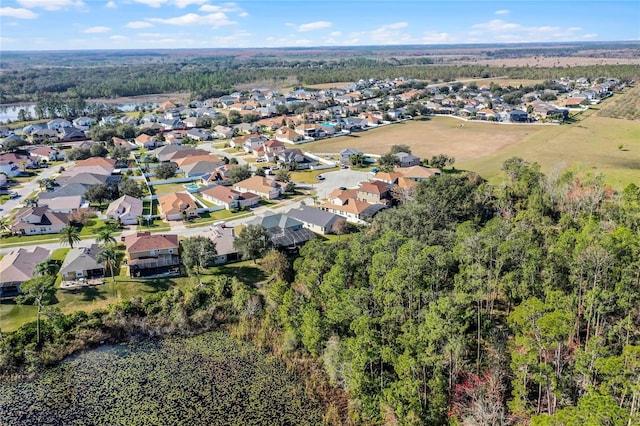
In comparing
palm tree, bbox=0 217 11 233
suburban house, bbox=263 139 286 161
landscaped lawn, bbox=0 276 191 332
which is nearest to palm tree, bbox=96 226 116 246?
landscaped lawn, bbox=0 276 191 332

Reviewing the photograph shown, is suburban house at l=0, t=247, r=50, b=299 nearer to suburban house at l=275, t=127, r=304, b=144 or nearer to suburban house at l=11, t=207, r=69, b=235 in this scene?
suburban house at l=11, t=207, r=69, b=235

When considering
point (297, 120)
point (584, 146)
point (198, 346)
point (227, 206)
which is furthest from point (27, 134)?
point (584, 146)

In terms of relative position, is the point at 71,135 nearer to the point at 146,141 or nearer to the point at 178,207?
the point at 146,141

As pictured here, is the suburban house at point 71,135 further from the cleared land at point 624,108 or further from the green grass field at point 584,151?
the cleared land at point 624,108

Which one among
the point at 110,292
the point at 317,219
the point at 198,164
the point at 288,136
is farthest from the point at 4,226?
the point at 288,136

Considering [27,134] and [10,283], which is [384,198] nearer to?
[10,283]

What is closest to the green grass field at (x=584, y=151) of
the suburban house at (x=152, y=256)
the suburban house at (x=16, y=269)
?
the suburban house at (x=152, y=256)

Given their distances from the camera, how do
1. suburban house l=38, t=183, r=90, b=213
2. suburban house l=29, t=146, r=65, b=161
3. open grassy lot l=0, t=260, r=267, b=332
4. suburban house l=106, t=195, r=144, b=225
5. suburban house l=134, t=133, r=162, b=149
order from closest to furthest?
open grassy lot l=0, t=260, r=267, b=332 → suburban house l=106, t=195, r=144, b=225 → suburban house l=38, t=183, r=90, b=213 → suburban house l=29, t=146, r=65, b=161 → suburban house l=134, t=133, r=162, b=149
